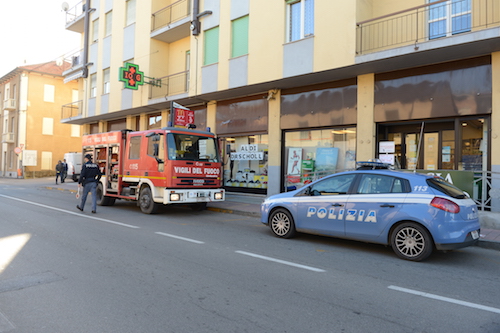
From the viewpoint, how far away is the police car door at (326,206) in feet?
21.9

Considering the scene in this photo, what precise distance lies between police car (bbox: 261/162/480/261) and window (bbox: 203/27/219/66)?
10.4 metres

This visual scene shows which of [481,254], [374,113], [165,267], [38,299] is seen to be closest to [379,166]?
[481,254]

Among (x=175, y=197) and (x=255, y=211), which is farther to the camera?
(x=255, y=211)

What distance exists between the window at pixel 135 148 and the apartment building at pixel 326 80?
3.06 m

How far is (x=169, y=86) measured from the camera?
19.0m

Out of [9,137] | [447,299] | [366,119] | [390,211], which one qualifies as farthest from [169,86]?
[9,137]

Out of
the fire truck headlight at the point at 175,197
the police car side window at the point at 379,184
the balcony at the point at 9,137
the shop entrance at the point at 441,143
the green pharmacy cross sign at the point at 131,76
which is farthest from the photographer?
the balcony at the point at 9,137

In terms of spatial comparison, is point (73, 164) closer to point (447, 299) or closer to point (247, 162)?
point (247, 162)

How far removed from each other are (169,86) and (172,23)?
3241mm

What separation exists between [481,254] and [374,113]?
20.2 feet

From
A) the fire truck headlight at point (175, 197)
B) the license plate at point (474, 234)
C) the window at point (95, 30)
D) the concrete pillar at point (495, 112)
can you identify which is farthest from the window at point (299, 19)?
A: the window at point (95, 30)

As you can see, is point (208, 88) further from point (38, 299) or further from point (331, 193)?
point (38, 299)

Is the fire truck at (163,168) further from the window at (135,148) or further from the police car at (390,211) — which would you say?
the police car at (390,211)

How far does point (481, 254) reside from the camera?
6.69 meters
